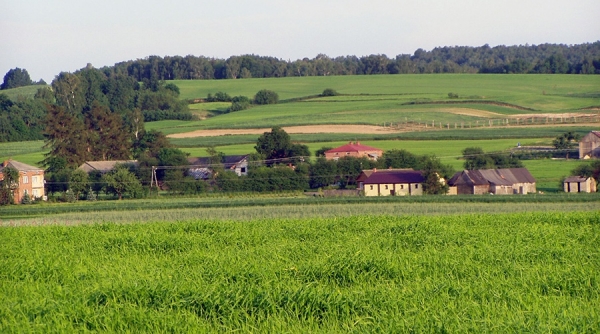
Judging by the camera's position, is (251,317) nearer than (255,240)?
Yes

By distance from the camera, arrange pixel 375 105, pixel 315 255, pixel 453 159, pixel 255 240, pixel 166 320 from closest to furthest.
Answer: pixel 166 320 → pixel 315 255 → pixel 255 240 → pixel 453 159 → pixel 375 105

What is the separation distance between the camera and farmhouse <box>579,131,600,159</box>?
5509 centimetres

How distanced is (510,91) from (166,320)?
97050mm

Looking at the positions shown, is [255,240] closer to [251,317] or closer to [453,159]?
[251,317]

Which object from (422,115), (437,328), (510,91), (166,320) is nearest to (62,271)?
(166,320)


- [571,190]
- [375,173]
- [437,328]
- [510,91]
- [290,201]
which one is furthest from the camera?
[510,91]

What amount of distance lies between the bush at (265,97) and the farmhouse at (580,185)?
2431 inches

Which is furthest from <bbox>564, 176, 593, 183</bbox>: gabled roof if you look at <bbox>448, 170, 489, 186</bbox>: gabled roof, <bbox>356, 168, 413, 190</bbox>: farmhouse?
<bbox>356, 168, 413, 190</bbox>: farmhouse

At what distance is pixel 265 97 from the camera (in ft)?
341

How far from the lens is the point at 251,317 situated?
7941mm

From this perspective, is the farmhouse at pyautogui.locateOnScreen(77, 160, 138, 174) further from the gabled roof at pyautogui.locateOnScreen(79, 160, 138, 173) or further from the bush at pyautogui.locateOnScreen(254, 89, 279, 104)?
the bush at pyautogui.locateOnScreen(254, 89, 279, 104)

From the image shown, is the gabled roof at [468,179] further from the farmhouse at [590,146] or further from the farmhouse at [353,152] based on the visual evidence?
the farmhouse at [590,146]

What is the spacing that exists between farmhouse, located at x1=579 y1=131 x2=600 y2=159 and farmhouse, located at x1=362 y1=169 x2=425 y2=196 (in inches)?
572

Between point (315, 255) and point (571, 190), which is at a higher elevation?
point (315, 255)
